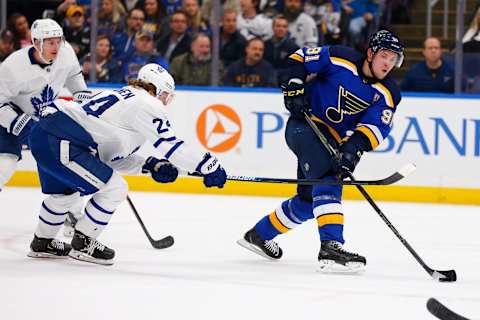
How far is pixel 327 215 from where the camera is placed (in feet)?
15.2

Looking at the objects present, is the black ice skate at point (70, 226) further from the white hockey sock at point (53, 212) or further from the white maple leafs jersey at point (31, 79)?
the white hockey sock at point (53, 212)

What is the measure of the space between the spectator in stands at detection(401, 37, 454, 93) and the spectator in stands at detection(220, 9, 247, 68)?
1261 mm

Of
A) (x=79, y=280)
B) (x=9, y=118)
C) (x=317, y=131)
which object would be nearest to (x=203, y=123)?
(x=9, y=118)

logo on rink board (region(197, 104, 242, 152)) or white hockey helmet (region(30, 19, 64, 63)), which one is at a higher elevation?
white hockey helmet (region(30, 19, 64, 63))

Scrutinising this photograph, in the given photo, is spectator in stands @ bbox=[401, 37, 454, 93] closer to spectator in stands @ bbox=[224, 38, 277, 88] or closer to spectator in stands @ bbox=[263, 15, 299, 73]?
spectator in stands @ bbox=[263, 15, 299, 73]

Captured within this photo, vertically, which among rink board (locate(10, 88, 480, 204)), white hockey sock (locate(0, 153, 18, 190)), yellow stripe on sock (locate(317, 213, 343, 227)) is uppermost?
white hockey sock (locate(0, 153, 18, 190))

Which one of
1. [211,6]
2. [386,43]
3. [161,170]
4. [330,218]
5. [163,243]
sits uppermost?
[386,43]

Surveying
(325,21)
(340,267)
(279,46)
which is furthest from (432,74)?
(340,267)

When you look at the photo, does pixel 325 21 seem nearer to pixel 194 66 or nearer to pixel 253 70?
pixel 253 70

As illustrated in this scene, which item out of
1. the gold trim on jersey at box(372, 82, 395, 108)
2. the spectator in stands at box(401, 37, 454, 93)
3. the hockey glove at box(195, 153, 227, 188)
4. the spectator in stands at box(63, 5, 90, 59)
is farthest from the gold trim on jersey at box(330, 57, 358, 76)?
the spectator in stands at box(63, 5, 90, 59)

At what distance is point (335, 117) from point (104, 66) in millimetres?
3404

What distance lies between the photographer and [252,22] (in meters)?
7.66

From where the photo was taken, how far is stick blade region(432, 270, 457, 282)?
14.8 feet

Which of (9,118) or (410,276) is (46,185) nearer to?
(9,118)
